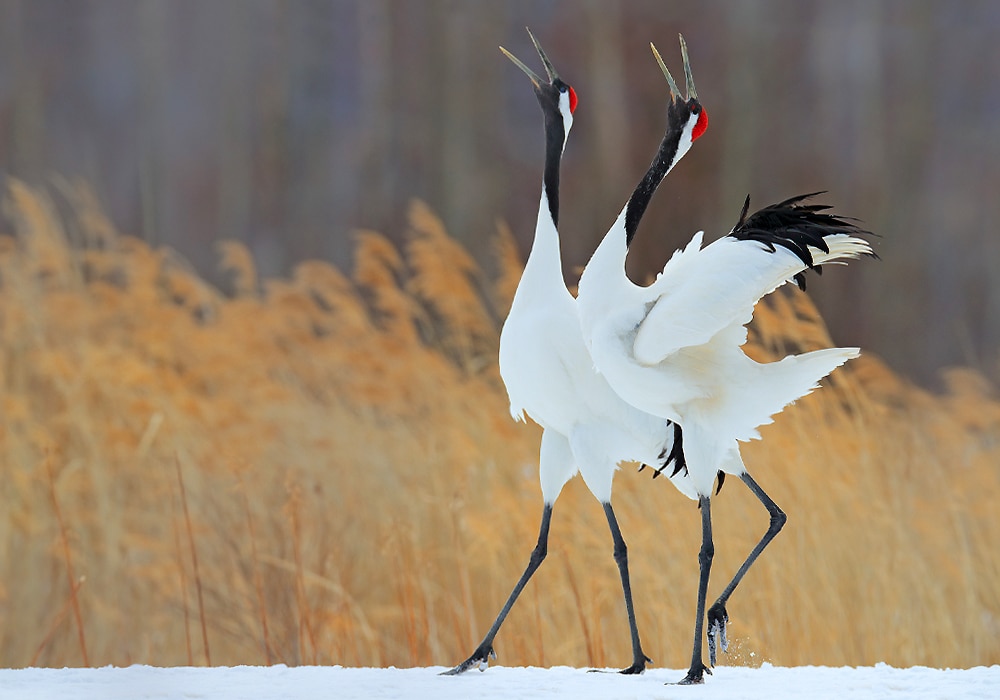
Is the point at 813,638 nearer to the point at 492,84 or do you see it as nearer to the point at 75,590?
the point at 75,590

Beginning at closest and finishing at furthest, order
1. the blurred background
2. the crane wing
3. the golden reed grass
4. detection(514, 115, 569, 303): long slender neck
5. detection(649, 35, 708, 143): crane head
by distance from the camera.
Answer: the crane wing
detection(649, 35, 708, 143): crane head
detection(514, 115, 569, 303): long slender neck
the golden reed grass
the blurred background

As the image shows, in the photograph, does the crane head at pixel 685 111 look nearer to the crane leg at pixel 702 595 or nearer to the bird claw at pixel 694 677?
the crane leg at pixel 702 595

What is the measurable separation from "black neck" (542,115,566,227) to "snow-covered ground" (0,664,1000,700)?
598 millimetres

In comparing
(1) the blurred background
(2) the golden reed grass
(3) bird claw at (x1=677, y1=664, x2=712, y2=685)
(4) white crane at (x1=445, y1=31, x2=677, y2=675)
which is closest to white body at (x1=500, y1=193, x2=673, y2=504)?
(4) white crane at (x1=445, y1=31, x2=677, y2=675)

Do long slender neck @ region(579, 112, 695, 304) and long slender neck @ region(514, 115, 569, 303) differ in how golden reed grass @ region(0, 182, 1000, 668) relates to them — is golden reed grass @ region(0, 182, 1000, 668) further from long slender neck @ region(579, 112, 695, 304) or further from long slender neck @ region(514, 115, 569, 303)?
long slender neck @ region(579, 112, 695, 304)

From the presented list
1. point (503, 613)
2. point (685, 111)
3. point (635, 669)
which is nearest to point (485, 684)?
point (503, 613)

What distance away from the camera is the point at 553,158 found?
1620 millimetres

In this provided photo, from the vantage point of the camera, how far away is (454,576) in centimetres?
241

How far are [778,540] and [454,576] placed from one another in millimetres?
682

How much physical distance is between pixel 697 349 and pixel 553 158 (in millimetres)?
340

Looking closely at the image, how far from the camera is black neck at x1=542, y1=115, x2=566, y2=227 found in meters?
1.61

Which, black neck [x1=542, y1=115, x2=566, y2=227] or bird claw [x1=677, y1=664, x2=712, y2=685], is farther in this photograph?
black neck [x1=542, y1=115, x2=566, y2=227]

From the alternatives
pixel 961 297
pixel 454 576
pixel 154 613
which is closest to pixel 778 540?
pixel 454 576

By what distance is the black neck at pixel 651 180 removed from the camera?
58.8 inches
